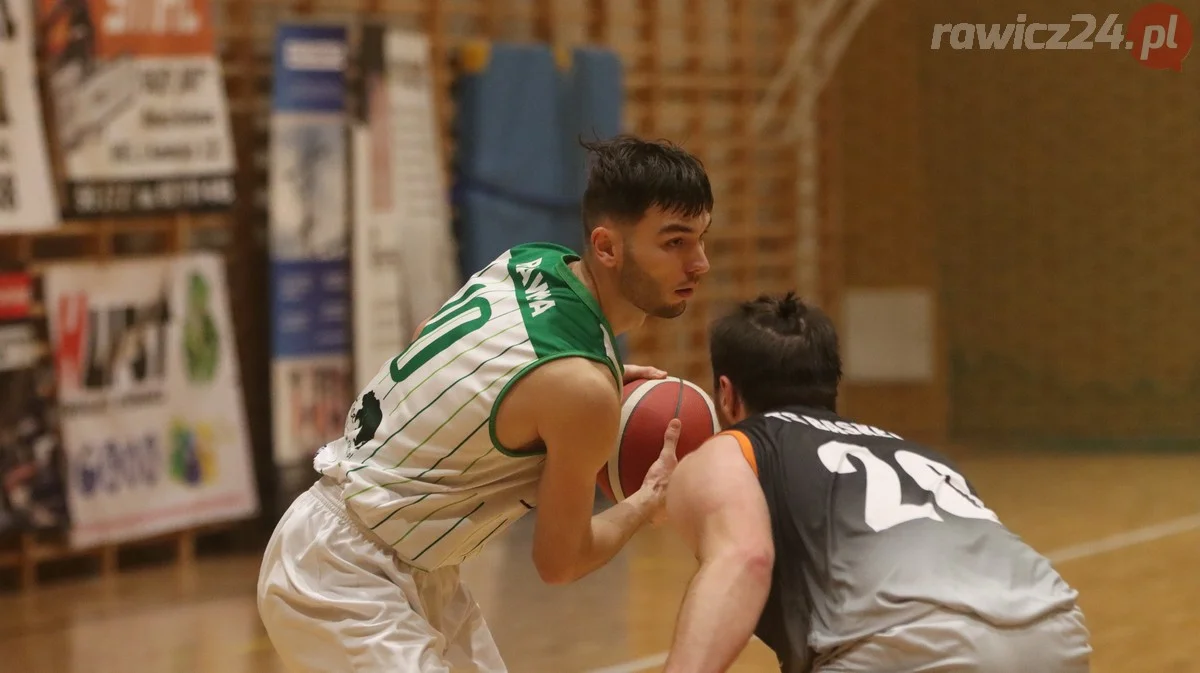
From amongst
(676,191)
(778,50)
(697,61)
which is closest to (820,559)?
(676,191)

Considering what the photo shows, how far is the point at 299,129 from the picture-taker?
256 inches

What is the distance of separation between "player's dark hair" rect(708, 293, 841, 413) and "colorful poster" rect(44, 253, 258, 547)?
409 cm

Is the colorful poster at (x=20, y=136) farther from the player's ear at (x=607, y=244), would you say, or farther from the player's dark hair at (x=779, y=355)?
the player's dark hair at (x=779, y=355)

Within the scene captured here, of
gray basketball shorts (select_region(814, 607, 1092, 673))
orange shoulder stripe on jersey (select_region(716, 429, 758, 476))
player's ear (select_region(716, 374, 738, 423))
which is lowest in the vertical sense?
gray basketball shorts (select_region(814, 607, 1092, 673))

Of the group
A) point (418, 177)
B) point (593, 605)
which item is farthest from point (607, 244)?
point (418, 177)

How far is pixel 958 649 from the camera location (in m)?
2.11

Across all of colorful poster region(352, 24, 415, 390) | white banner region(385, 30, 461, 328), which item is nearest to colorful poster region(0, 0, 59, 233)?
colorful poster region(352, 24, 415, 390)

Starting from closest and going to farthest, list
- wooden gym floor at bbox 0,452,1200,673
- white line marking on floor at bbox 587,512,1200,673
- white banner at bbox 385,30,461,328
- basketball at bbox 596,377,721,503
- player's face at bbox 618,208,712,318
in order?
player's face at bbox 618,208,712,318
basketball at bbox 596,377,721,503
wooden gym floor at bbox 0,452,1200,673
white line marking on floor at bbox 587,512,1200,673
white banner at bbox 385,30,461,328

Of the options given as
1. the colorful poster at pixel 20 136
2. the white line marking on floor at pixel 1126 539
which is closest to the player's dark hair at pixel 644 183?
the white line marking on floor at pixel 1126 539

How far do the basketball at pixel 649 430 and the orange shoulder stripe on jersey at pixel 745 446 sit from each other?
1.83ft

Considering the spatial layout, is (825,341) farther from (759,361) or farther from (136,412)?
(136,412)

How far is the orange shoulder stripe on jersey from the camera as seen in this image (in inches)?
89.4

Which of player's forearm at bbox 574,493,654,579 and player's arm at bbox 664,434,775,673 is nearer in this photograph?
player's arm at bbox 664,434,775,673

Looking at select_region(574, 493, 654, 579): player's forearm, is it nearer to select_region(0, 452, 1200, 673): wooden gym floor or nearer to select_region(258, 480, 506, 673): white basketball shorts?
select_region(258, 480, 506, 673): white basketball shorts
